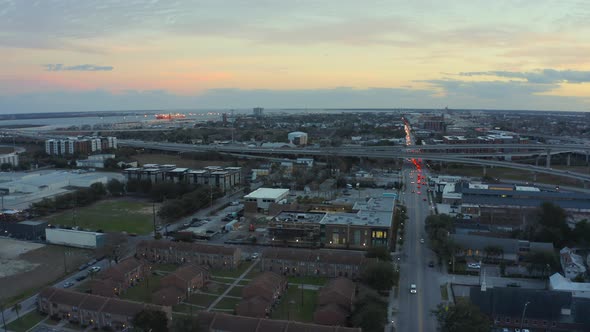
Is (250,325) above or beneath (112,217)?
above

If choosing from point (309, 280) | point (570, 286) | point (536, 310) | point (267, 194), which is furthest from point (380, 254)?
point (267, 194)

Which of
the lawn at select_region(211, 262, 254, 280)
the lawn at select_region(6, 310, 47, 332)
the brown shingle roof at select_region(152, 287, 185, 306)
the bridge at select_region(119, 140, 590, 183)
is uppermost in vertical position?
the bridge at select_region(119, 140, 590, 183)

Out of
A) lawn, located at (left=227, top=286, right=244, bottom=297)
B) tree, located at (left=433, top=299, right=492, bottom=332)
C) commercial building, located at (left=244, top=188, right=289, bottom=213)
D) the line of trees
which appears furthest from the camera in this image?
commercial building, located at (left=244, top=188, right=289, bottom=213)

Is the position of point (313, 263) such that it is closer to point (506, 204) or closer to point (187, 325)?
point (187, 325)

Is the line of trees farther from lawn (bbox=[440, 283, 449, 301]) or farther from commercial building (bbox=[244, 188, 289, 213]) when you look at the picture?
lawn (bbox=[440, 283, 449, 301])

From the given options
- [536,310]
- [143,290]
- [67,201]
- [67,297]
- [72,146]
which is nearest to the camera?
[536,310]

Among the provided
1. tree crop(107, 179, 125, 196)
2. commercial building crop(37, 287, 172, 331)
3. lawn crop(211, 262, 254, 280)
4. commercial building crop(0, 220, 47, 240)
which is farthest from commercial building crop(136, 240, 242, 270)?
tree crop(107, 179, 125, 196)

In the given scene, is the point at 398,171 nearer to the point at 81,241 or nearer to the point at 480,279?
the point at 480,279
